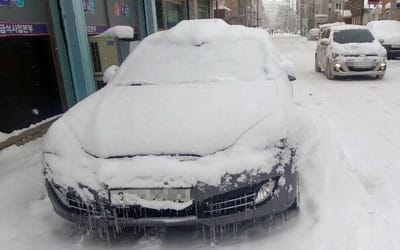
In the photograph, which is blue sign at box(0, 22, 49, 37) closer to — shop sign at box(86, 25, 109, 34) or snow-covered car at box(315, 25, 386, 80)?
shop sign at box(86, 25, 109, 34)

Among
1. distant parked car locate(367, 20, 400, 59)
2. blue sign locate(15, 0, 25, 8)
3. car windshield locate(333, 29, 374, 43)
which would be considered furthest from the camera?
distant parked car locate(367, 20, 400, 59)

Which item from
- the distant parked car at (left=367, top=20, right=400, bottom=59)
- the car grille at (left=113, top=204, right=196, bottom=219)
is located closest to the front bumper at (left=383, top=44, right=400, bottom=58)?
the distant parked car at (left=367, top=20, right=400, bottom=59)

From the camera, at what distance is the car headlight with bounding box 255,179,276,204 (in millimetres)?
2732

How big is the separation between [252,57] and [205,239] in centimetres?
207

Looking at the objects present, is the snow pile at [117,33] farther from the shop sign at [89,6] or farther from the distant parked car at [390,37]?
the distant parked car at [390,37]

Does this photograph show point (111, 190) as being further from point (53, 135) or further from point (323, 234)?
point (323, 234)

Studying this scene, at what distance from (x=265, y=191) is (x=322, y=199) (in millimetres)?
872

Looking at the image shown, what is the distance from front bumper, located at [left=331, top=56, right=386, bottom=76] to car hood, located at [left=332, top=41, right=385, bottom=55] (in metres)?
0.16

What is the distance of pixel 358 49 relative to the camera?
34.8ft

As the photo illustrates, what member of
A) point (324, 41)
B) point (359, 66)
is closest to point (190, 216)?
point (359, 66)

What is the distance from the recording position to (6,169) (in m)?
4.42

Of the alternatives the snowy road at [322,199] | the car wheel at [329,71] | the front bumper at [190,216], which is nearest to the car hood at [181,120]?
the front bumper at [190,216]

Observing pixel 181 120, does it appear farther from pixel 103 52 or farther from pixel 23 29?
pixel 103 52

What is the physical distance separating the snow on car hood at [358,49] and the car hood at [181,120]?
25.6 feet
